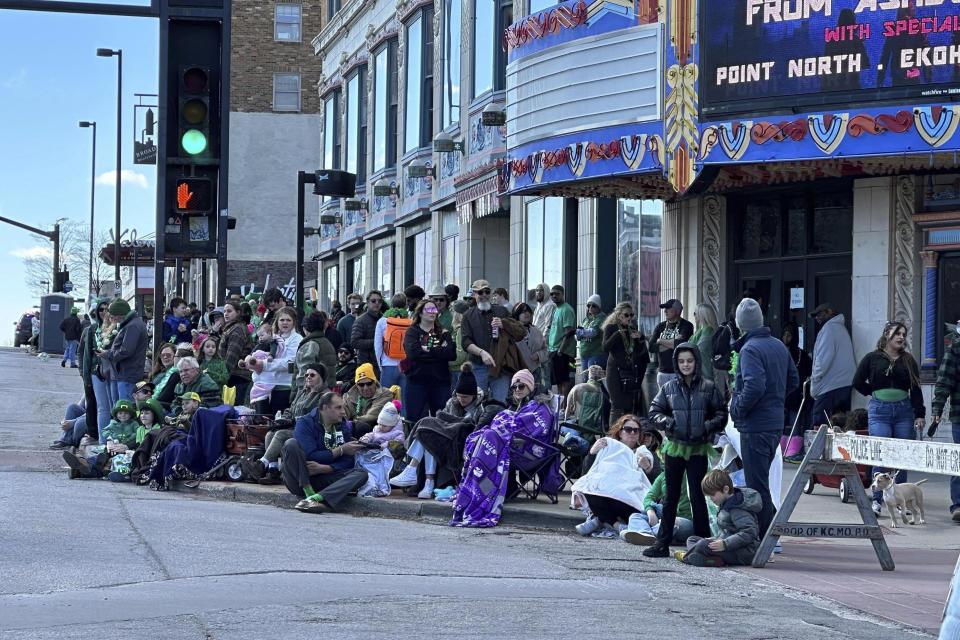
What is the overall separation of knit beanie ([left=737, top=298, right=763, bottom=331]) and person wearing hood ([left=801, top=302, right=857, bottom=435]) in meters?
4.86

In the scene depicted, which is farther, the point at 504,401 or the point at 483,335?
the point at 483,335

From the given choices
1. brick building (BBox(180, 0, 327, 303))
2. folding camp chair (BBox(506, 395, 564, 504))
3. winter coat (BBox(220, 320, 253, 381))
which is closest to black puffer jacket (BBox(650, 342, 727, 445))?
folding camp chair (BBox(506, 395, 564, 504))

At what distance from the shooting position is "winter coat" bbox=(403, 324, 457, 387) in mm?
15453

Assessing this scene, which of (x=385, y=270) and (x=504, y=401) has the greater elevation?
(x=385, y=270)

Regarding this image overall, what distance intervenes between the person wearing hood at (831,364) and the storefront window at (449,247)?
43.2ft

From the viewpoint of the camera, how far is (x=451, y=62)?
28609 millimetres

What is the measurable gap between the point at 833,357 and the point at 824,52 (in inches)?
135

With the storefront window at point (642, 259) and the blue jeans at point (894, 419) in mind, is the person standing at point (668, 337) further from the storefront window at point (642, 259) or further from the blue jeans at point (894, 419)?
the storefront window at point (642, 259)

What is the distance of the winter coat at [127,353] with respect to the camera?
1806 centimetres

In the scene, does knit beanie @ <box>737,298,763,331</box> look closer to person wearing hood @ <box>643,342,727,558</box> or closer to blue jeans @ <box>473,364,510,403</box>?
person wearing hood @ <box>643,342,727,558</box>

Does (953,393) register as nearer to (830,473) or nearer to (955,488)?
(955,488)

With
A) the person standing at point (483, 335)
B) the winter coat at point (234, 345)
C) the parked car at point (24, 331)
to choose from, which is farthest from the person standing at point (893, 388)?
the parked car at point (24, 331)

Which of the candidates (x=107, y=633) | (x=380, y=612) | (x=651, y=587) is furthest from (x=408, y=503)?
(x=107, y=633)

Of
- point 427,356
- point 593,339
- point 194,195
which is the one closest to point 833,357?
point 593,339
